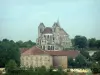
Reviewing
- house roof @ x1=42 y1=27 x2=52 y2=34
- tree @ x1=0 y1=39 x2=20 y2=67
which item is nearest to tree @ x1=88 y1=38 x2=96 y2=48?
house roof @ x1=42 y1=27 x2=52 y2=34

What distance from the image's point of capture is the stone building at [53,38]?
260 feet

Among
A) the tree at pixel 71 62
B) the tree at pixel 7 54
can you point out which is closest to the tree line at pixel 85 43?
the tree at pixel 71 62

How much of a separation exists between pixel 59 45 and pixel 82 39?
27.5ft

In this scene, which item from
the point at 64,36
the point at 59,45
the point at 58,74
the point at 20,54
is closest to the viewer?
the point at 58,74

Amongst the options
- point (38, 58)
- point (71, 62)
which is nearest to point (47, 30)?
point (38, 58)

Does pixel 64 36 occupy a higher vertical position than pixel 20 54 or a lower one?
higher

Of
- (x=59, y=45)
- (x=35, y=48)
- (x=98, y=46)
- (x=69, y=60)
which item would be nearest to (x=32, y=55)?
(x=35, y=48)

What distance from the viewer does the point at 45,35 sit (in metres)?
82.1

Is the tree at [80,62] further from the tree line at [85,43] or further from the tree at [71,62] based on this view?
the tree line at [85,43]

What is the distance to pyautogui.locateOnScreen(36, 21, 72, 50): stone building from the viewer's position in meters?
79.1

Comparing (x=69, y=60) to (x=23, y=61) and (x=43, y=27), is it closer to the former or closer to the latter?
(x=23, y=61)

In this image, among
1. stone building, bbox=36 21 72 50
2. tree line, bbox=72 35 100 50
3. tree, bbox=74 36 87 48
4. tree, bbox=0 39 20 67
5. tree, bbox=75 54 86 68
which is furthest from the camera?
tree, bbox=74 36 87 48

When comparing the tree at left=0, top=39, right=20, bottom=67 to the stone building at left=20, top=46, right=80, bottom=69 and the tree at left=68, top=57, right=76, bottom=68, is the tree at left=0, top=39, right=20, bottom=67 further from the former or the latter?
the tree at left=68, top=57, right=76, bottom=68

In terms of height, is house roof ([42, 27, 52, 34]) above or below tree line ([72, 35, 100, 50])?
above
